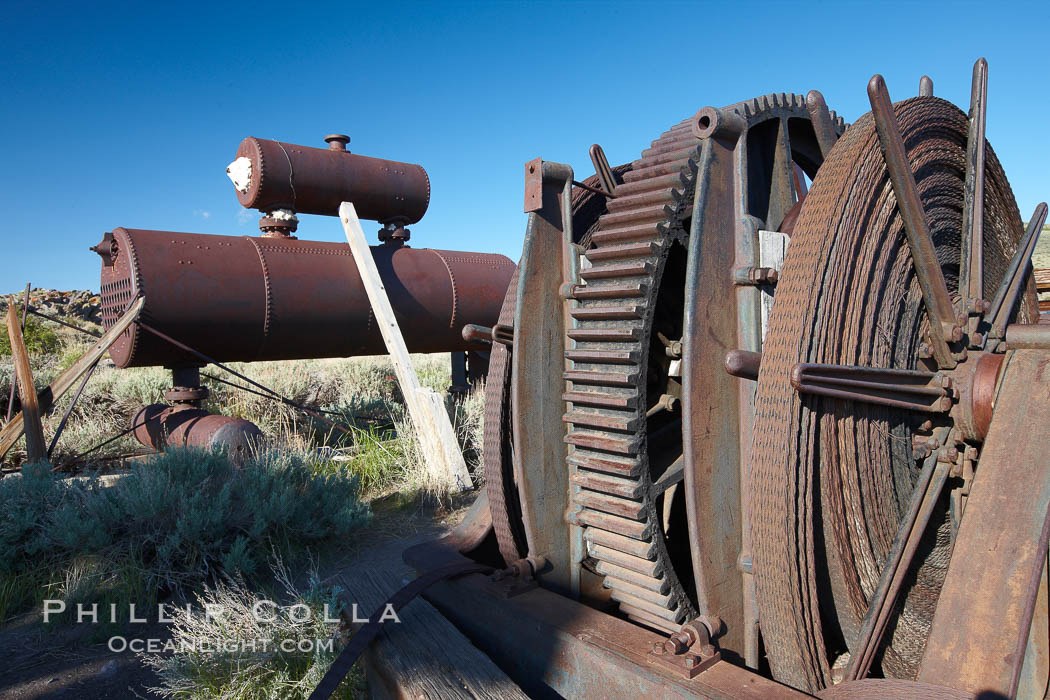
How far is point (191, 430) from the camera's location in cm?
569

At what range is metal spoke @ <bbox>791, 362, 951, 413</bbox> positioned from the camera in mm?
1553

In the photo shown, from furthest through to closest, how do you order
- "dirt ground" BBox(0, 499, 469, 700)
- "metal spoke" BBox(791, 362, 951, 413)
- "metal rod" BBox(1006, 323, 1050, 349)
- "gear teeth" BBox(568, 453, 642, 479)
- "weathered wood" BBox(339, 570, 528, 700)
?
"dirt ground" BBox(0, 499, 469, 700) → "gear teeth" BBox(568, 453, 642, 479) → "weathered wood" BBox(339, 570, 528, 700) → "metal rod" BBox(1006, 323, 1050, 349) → "metal spoke" BBox(791, 362, 951, 413)

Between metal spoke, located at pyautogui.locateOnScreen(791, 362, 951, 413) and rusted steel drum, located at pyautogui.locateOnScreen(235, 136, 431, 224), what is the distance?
5640mm

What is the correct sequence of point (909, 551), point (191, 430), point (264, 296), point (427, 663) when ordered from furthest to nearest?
point (264, 296) < point (191, 430) < point (427, 663) < point (909, 551)

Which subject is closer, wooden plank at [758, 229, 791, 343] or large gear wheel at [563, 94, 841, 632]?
wooden plank at [758, 229, 791, 343]

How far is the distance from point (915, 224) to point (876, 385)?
0.42m

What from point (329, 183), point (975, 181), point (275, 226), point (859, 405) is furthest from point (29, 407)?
point (975, 181)

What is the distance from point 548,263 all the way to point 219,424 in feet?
13.9

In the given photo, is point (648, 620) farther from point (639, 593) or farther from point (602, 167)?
point (602, 167)

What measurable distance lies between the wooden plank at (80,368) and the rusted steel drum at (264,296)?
88mm

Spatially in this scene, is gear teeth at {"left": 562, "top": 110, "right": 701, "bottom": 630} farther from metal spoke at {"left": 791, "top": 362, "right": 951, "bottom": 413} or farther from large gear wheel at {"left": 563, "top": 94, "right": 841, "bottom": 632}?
metal spoke at {"left": 791, "top": 362, "right": 951, "bottom": 413}

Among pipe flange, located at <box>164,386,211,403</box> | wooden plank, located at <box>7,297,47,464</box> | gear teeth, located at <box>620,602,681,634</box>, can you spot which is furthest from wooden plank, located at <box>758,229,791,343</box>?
wooden plank, located at <box>7,297,47,464</box>

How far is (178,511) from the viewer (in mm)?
4344

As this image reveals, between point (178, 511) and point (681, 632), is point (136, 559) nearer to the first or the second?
point (178, 511)
